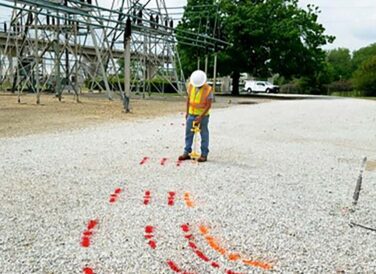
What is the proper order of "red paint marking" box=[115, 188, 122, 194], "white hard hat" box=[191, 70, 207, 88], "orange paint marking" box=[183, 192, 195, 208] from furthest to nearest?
"white hard hat" box=[191, 70, 207, 88] → "red paint marking" box=[115, 188, 122, 194] → "orange paint marking" box=[183, 192, 195, 208]

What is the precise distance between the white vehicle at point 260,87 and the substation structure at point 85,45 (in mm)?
21950

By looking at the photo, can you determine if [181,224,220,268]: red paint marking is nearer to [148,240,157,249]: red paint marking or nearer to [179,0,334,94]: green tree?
[148,240,157,249]: red paint marking

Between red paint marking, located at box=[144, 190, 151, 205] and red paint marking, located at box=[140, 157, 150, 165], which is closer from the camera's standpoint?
red paint marking, located at box=[144, 190, 151, 205]

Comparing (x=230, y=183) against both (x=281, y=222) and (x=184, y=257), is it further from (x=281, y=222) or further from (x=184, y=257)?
(x=184, y=257)

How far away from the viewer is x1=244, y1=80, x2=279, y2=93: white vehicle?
48281 millimetres

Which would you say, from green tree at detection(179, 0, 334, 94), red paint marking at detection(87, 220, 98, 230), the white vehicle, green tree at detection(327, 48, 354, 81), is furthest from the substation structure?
green tree at detection(327, 48, 354, 81)

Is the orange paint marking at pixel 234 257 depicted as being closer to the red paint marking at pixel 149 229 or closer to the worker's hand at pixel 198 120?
the red paint marking at pixel 149 229

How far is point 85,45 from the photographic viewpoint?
84.0 feet

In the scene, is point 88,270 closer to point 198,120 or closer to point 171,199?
point 171,199

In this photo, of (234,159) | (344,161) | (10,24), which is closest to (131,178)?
(234,159)

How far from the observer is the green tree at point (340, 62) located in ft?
240

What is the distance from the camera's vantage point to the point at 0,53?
96.8ft

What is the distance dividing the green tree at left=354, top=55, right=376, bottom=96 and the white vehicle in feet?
30.2

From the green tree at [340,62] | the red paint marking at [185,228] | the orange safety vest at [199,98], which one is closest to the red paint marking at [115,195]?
the red paint marking at [185,228]
